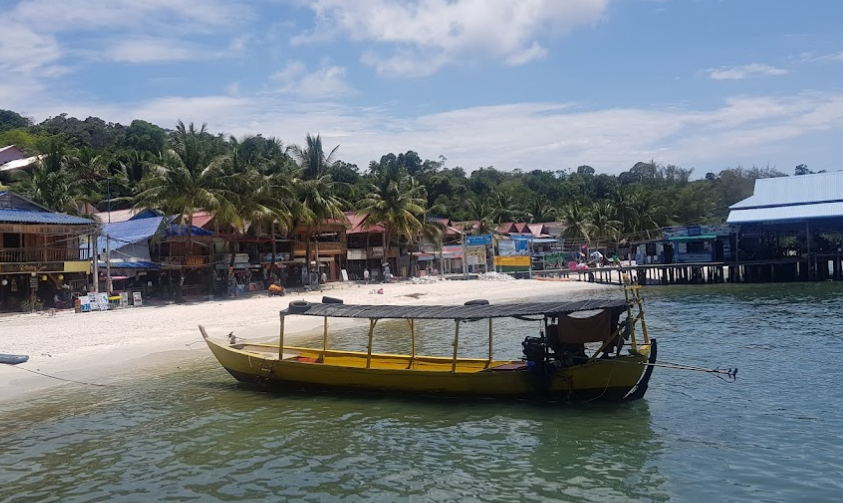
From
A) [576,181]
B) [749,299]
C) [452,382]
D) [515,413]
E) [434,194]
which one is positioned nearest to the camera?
[515,413]

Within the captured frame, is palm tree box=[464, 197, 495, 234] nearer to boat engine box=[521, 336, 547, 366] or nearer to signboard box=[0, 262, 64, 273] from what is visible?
signboard box=[0, 262, 64, 273]

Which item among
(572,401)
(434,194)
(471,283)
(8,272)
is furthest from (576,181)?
(572,401)

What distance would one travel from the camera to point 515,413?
49.4 ft

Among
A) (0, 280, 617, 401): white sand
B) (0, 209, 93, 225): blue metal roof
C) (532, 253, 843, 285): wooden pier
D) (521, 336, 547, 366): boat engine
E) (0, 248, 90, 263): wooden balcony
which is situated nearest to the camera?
(521, 336, 547, 366): boat engine

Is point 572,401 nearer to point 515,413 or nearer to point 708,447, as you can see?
point 515,413

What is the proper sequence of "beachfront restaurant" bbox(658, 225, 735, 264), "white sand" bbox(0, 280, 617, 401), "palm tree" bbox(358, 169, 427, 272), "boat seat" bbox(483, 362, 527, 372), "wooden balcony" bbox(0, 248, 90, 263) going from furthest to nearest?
"beachfront restaurant" bbox(658, 225, 735, 264) < "palm tree" bbox(358, 169, 427, 272) < "wooden balcony" bbox(0, 248, 90, 263) < "white sand" bbox(0, 280, 617, 401) < "boat seat" bbox(483, 362, 527, 372)

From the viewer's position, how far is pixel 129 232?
140 feet

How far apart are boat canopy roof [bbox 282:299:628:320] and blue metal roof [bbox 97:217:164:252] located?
2640 cm

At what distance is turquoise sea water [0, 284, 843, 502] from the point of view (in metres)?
11.0

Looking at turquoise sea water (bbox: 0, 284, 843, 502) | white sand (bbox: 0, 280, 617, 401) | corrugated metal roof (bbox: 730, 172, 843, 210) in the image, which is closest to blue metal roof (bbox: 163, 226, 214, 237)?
white sand (bbox: 0, 280, 617, 401)

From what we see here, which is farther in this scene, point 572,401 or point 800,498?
point 572,401

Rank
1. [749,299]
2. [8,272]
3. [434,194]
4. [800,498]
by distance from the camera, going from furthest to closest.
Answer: [434,194]
[749,299]
[8,272]
[800,498]

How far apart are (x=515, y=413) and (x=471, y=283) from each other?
125 ft

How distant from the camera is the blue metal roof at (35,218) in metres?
33.0
